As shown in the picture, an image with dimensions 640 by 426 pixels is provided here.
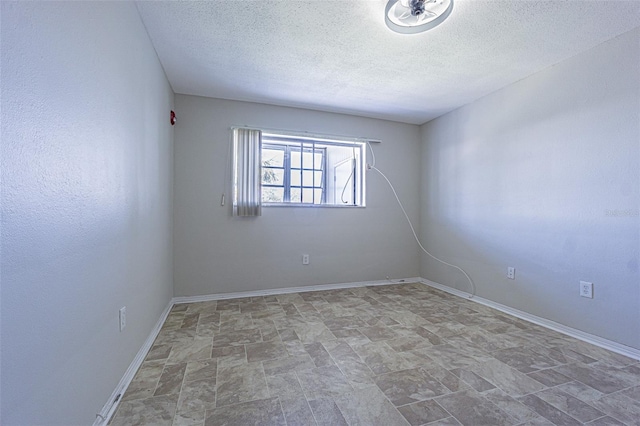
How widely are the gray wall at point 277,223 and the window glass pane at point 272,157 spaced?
29 centimetres

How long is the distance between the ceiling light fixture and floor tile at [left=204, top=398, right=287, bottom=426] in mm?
2343

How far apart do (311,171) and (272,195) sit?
2.00ft

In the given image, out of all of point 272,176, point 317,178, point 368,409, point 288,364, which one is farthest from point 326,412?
point 317,178

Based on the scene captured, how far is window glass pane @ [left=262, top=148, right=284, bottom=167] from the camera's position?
3508 millimetres

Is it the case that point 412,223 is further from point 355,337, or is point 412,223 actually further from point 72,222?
point 72,222

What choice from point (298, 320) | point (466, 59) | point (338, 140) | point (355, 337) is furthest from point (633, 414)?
point (338, 140)

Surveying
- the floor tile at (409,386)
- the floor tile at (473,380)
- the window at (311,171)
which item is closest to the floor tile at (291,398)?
the floor tile at (409,386)

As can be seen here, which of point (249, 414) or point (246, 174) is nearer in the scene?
point (249, 414)

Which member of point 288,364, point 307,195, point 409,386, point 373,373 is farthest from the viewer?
point 307,195

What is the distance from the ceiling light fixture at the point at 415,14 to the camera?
5.57ft

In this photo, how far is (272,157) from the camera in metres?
3.55

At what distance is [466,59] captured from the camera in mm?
2379

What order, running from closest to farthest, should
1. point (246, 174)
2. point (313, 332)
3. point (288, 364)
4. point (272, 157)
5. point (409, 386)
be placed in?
point (409, 386) < point (288, 364) < point (313, 332) < point (246, 174) < point (272, 157)

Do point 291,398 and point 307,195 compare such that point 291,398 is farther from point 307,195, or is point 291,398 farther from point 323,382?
point 307,195
